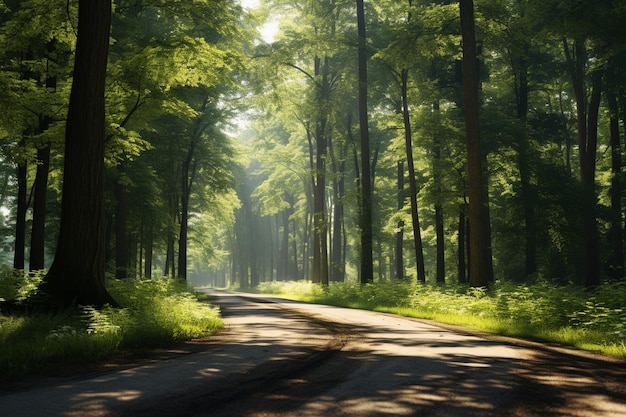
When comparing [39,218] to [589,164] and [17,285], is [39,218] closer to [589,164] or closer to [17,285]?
[17,285]

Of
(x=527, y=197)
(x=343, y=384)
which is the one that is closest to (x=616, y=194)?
(x=527, y=197)

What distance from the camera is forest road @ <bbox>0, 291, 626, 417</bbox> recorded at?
4.49 meters

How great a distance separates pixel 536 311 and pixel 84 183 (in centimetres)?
1055

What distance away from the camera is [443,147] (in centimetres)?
2478

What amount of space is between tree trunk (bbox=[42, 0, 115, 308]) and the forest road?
3731mm

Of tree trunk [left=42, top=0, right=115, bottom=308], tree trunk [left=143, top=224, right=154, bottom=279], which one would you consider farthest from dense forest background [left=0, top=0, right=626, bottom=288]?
tree trunk [left=42, top=0, right=115, bottom=308]

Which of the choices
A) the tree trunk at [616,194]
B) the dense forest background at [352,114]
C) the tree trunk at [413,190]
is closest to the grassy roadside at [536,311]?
the dense forest background at [352,114]

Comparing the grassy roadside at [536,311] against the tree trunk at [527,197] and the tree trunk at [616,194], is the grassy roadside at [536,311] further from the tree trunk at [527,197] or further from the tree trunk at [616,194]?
the tree trunk at [616,194]

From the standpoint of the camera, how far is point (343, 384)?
543 centimetres

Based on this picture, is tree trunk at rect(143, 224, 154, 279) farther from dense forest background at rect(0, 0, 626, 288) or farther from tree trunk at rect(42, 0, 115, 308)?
tree trunk at rect(42, 0, 115, 308)

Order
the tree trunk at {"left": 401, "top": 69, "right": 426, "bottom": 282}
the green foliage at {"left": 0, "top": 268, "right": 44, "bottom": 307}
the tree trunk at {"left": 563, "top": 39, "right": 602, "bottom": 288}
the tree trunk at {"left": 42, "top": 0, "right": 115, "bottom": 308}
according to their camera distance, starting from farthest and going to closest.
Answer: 1. the tree trunk at {"left": 401, "top": 69, "right": 426, "bottom": 282}
2. the tree trunk at {"left": 563, "top": 39, "right": 602, "bottom": 288}
3. the green foliage at {"left": 0, "top": 268, "right": 44, "bottom": 307}
4. the tree trunk at {"left": 42, "top": 0, "right": 115, "bottom": 308}

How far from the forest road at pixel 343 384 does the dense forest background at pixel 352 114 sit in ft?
30.7

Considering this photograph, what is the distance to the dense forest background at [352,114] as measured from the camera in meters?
14.8

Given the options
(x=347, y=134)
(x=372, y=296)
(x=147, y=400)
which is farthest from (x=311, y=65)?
(x=147, y=400)
